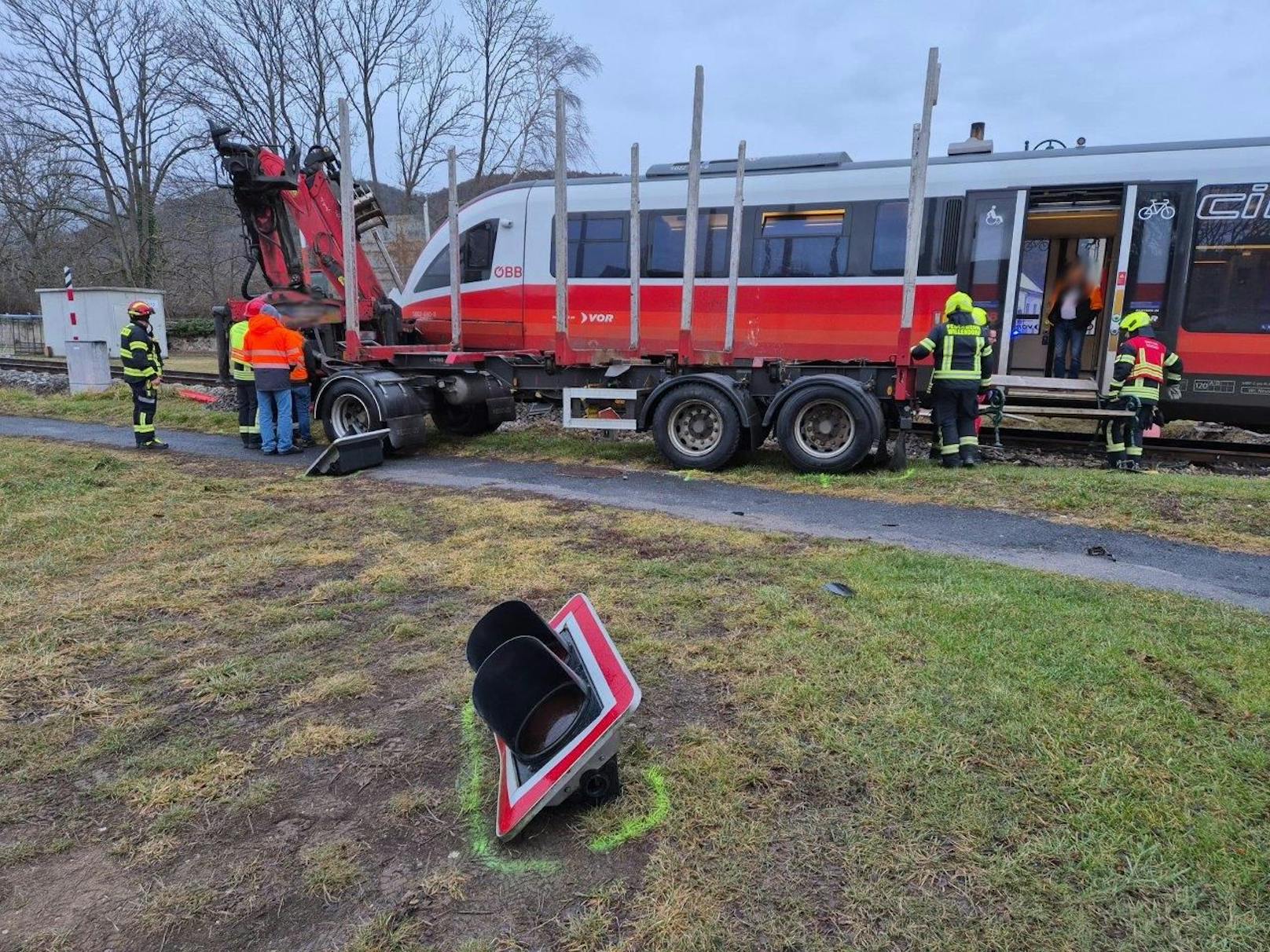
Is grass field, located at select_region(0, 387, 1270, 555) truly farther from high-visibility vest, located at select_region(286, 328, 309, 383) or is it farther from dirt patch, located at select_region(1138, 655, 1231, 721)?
dirt patch, located at select_region(1138, 655, 1231, 721)

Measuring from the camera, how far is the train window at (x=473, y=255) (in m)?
10.8

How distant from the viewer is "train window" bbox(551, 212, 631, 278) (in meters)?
10.3

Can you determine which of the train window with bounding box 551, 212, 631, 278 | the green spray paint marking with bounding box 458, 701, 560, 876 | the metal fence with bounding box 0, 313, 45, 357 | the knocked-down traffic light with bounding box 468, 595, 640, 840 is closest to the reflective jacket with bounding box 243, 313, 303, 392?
the train window with bounding box 551, 212, 631, 278

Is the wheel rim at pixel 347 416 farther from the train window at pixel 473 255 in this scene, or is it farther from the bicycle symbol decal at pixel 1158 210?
the bicycle symbol decal at pixel 1158 210

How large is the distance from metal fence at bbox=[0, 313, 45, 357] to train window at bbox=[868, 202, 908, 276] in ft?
97.7

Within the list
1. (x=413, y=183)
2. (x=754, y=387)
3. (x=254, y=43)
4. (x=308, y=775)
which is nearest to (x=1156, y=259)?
(x=754, y=387)

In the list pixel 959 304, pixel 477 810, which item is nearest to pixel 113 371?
pixel 959 304

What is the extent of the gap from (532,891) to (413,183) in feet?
119

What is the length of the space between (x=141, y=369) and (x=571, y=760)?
9809 mm

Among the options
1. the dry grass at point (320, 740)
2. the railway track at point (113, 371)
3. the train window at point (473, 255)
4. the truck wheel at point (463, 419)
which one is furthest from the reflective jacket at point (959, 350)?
the railway track at point (113, 371)

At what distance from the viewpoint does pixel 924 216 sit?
30.0 ft

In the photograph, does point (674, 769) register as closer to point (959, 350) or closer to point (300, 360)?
point (959, 350)

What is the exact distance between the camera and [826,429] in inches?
330

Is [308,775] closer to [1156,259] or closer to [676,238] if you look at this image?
[676,238]
